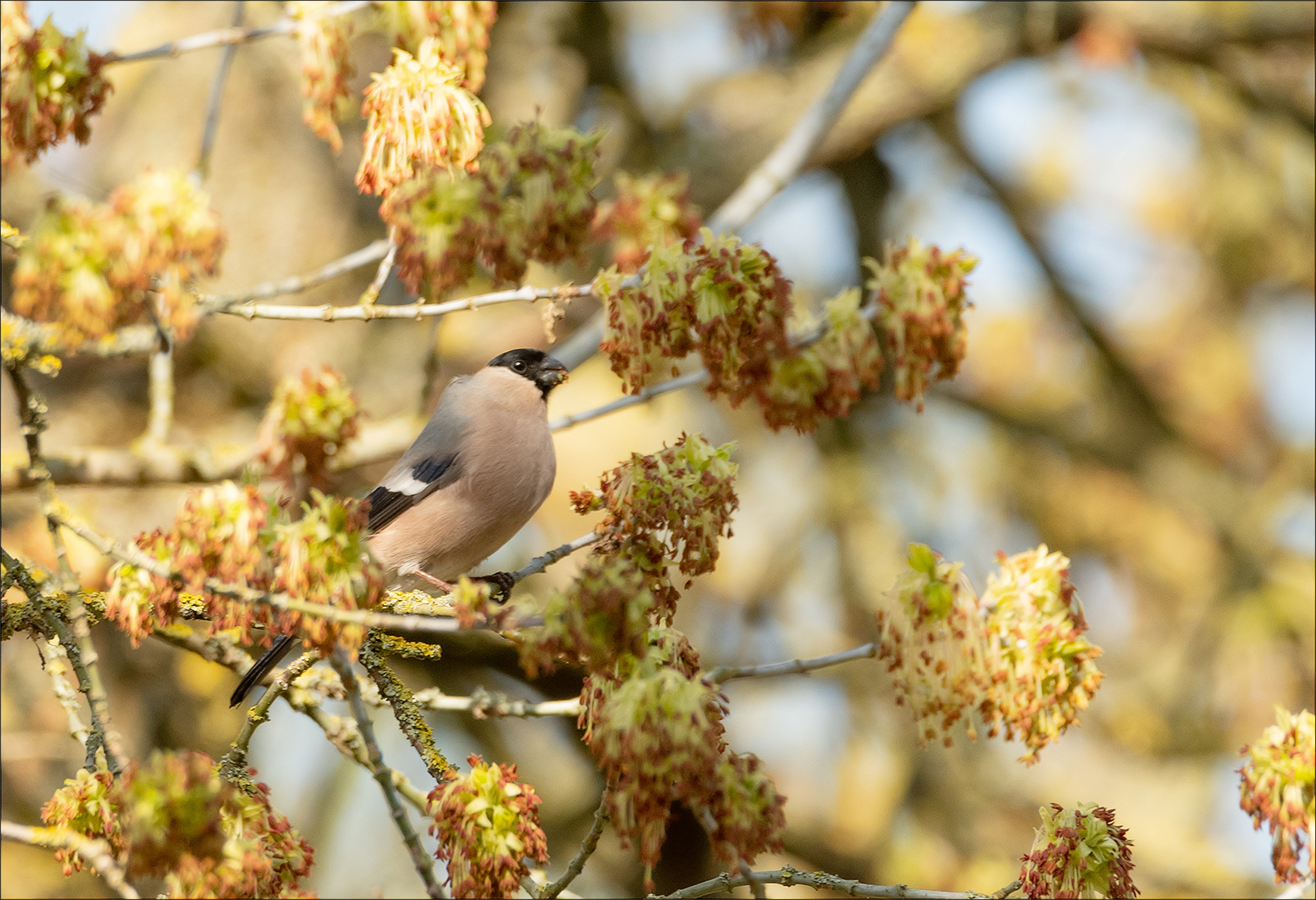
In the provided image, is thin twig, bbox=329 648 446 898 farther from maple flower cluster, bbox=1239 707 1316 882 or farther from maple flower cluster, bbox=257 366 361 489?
maple flower cluster, bbox=1239 707 1316 882

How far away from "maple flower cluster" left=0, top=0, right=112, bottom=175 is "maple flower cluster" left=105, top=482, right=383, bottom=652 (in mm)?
1108

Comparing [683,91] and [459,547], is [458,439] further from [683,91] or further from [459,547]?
[683,91]

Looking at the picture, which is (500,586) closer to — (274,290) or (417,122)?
(274,290)

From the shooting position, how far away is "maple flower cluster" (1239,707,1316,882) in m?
1.87

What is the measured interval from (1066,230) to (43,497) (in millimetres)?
7688

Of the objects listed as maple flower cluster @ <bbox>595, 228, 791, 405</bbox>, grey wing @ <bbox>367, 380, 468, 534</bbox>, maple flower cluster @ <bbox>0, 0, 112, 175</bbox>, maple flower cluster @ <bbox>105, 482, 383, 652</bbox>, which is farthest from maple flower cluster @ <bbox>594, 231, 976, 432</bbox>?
grey wing @ <bbox>367, 380, 468, 534</bbox>

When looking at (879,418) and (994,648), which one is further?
(879,418)

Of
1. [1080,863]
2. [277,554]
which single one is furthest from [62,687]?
[1080,863]

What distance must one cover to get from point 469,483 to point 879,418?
5478 millimetres

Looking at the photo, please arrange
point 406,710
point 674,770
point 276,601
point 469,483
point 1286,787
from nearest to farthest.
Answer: point 276,601, point 674,770, point 1286,787, point 406,710, point 469,483

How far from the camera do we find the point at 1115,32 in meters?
6.51

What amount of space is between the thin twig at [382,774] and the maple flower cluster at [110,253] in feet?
2.08

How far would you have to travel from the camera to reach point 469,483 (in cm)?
347

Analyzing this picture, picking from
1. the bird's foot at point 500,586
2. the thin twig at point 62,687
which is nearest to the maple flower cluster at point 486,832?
the thin twig at point 62,687
